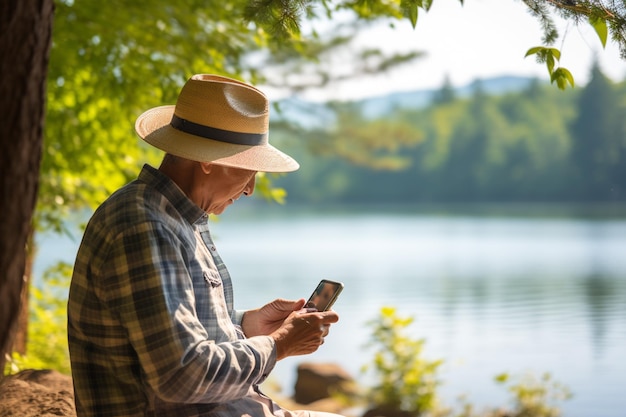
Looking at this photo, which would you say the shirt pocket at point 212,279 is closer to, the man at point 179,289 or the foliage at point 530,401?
the man at point 179,289


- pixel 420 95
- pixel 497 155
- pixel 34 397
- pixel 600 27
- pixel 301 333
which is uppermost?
pixel 420 95

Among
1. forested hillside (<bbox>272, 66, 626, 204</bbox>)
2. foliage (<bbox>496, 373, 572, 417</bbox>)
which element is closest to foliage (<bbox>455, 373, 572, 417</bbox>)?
foliage (<bbox>496, 373, 572, 417</bbox>)

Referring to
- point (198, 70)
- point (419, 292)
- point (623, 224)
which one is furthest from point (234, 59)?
point (623, 224)

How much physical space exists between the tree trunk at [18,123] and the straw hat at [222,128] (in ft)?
3.08

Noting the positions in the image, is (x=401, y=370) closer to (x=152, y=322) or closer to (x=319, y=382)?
(x=319, y=382)

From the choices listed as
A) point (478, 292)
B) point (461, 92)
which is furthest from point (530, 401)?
point (461, 92)

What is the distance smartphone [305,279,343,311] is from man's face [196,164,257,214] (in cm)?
31

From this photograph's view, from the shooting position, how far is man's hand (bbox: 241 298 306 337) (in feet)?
6.54

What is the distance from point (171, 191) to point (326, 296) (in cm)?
44

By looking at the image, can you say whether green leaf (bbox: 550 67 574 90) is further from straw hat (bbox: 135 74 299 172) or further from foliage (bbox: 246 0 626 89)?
straw hat (bbox: 135 74 299 172)

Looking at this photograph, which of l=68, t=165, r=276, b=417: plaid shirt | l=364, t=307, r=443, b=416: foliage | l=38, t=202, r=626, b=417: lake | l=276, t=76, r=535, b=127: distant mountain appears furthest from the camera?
l=276, t=76, r=535, b=127: distant mountain

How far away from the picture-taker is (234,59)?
15.8ft

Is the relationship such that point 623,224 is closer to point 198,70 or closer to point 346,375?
point 346,375

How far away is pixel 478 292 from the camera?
1598 cm
